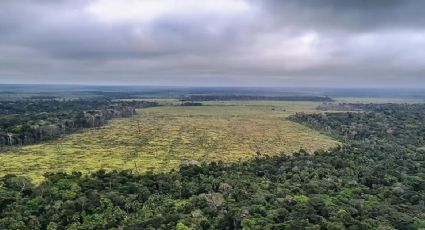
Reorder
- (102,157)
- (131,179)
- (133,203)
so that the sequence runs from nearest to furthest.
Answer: (133,203)
(131,179)
(102,157)

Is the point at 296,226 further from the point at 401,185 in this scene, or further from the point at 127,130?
the point at 127,130

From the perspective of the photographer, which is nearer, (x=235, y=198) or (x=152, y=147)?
(x=235, y=198)

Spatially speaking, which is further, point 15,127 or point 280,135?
point 280,135

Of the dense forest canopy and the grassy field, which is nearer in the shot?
the dense forest canopy

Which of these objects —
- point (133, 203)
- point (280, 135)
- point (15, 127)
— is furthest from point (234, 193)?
point (15, 127)

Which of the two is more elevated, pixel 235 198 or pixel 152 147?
pixel 235 198
